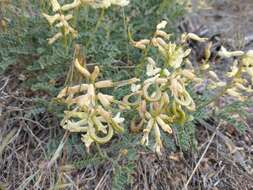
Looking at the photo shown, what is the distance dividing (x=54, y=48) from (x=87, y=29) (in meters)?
0.19

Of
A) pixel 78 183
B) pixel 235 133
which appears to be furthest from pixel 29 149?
pixel 235 133

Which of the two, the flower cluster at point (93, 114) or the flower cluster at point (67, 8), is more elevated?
the flower cluster at point (67, 8)

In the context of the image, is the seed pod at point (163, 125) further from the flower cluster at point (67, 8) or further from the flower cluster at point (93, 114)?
the flower cluster at point (67, 8)

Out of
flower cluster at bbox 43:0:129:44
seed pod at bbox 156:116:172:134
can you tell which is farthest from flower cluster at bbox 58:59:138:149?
flower cluster at bbox 43:0:129:44

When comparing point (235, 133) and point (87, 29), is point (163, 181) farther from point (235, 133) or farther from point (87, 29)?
point (87, 29)

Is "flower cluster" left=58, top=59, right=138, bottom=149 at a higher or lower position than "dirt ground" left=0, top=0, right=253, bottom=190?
higher

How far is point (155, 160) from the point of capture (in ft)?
5.87

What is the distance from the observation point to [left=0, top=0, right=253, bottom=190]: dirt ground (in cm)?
171

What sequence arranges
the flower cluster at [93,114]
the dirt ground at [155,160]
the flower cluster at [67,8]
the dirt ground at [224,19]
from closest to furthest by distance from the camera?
the flower cluster at [93,114]
the flower cluster at [67,8]
the dirt ground at [155,160]
the dirt ground at [224,19]

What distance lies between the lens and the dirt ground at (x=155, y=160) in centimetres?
171

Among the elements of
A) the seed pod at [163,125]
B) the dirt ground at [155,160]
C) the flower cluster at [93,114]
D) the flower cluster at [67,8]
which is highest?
the flower cluster at [67,8]

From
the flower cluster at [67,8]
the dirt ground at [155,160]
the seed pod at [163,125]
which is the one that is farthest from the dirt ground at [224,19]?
the seed pod at [163,125]

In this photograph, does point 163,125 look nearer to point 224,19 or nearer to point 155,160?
point 155,160

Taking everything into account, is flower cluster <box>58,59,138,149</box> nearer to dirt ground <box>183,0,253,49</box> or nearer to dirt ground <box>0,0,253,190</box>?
dirt ground <box>0,0,253,190</box>
